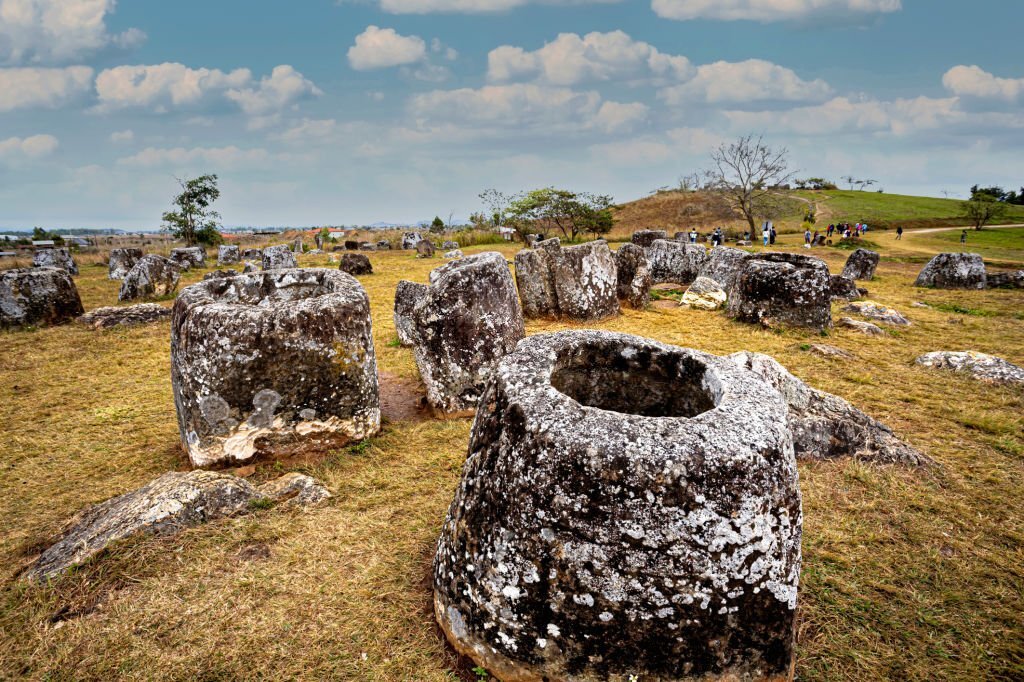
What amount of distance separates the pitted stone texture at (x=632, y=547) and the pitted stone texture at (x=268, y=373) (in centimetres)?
326

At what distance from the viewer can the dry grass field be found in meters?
3.09

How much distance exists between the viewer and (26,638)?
3.17 meters

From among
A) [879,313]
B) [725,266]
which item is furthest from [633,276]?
[879,313]

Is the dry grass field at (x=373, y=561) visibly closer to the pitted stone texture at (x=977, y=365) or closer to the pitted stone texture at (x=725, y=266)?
the pitted stone texture at (x=977, y=365)

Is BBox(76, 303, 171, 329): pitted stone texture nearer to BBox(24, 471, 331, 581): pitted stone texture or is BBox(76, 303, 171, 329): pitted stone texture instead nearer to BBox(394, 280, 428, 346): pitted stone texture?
BBox(394, 280, 428, 346): pitted stone texture

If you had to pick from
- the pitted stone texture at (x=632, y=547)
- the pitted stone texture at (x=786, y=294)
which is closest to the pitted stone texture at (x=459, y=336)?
the pitted stone texture at (x=632, y=547)

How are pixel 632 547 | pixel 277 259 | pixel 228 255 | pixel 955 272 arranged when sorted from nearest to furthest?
1. pixel 632 547
2. pixel 955 272
3. pixel 277 259
4. pixel 228 255

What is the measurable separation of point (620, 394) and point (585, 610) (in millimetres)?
1710

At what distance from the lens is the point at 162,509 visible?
407cm

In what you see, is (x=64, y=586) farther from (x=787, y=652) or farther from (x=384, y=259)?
(x=384, y=259)

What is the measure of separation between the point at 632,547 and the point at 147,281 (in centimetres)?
1803

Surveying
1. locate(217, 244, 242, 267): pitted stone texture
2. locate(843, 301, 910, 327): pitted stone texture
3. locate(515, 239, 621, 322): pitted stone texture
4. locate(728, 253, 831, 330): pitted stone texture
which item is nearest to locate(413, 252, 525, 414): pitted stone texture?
locate(515, 239, 621, 322): pitted stone texture

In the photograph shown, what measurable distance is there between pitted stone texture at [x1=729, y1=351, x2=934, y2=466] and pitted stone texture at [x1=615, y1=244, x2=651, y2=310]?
25.6 ft

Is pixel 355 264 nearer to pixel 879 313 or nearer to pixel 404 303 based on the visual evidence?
pixel 404 303
